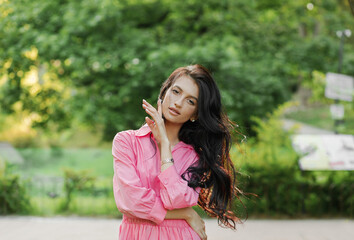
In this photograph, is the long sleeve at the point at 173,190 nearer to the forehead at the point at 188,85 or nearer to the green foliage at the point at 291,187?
the forehead at the point at 188,85

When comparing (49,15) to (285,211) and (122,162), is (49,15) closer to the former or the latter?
(285,211)

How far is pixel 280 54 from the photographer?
41.4 ft

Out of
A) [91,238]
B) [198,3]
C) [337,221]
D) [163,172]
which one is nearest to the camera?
[163,172]

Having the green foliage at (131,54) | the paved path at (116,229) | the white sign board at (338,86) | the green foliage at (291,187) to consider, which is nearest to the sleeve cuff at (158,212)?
the paved path at (116,229)

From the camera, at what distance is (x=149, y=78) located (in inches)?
414

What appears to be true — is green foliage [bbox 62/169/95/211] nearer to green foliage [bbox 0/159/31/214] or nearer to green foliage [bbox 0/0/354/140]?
green foliage [bbox 0/159/31/214]

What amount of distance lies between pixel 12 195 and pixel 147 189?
6.71 metres

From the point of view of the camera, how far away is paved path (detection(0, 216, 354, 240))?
6.33 metres

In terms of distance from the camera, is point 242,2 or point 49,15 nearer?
point 49,15

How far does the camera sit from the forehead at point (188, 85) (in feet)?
7.13

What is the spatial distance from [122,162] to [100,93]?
9.47 metres

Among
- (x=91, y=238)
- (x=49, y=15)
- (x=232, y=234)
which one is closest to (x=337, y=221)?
(x=232, y=234)

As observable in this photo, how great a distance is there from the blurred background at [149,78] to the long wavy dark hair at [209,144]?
434cm

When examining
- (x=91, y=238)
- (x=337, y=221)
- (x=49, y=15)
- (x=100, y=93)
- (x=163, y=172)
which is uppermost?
(x=49, y=15)
